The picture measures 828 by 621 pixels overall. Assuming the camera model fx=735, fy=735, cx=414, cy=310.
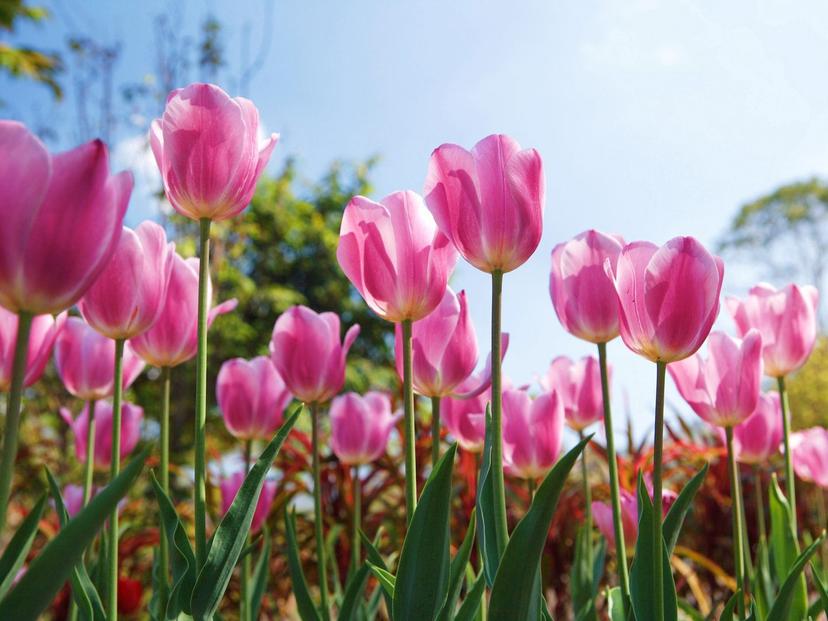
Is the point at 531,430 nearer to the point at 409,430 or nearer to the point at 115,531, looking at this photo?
the point at 409,430

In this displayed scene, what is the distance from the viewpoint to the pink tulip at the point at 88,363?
104 cm

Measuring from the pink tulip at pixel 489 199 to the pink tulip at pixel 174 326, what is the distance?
33 centimetres

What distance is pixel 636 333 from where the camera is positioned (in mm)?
696

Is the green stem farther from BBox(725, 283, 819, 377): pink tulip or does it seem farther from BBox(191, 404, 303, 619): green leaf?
BBox(725, 283, 819, 377): pink tulip

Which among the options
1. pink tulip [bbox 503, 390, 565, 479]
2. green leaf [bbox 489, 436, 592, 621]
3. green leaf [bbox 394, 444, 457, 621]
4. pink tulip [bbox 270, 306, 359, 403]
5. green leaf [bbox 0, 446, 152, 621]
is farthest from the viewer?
pink tulip [bbox 503, 390, 565, 479]

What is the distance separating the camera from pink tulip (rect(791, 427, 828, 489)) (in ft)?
5.46

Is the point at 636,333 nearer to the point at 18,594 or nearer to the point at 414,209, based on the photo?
the point at 414,209

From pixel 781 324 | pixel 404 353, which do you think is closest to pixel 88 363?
pixel 404 353

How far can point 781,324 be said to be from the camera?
114 cm

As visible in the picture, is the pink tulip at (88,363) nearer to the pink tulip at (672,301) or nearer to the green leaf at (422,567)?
the green leaf at (422,567)

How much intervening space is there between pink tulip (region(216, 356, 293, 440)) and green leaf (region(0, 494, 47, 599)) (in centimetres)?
54

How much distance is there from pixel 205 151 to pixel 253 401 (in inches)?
Answer: 22.6

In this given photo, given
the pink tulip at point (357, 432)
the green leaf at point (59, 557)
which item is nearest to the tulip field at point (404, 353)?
the green leaf at point (59, 557)

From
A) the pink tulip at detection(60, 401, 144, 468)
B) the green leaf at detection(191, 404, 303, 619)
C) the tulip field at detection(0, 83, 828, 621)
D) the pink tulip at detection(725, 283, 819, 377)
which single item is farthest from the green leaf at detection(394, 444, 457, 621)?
the pink tulip at detection(60, 401, 144, 468)
